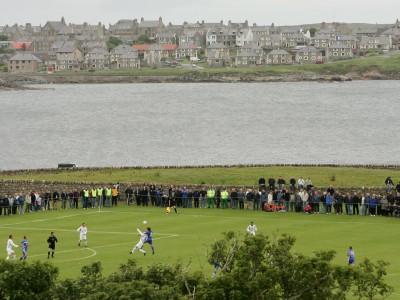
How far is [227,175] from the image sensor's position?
6725 centimetres

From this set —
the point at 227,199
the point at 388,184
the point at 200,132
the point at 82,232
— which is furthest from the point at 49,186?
the point at 200,132

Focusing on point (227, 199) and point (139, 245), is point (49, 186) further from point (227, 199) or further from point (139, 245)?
point (139, 245)

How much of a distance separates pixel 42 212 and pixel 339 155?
57007mm

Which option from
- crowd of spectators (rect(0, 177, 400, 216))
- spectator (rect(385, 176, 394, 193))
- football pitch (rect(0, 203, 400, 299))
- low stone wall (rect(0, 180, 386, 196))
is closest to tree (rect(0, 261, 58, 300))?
football pitch (rect(0, 203, 400, 299))

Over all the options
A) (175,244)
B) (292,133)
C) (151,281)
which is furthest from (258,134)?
(151,281)

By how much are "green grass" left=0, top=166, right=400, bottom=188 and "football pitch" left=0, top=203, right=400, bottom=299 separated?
9.14 meters

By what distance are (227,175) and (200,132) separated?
235 feet

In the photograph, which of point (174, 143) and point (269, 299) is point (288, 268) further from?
point (174, 143)

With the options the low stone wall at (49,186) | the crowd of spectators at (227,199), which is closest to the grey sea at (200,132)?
the low stone wall at (49,186)

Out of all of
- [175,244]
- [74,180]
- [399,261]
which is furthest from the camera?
[74,180]

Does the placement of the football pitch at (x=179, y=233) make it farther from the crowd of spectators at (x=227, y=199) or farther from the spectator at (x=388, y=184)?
the spectator at (x=388, y=184)

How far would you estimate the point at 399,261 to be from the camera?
40312 mm

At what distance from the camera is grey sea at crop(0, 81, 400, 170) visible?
350 ft

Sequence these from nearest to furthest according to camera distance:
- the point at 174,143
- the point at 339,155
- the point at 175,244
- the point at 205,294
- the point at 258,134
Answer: the point at 205,294 → the point at 175,244 → the point at 339,155 → the point at 174,143 → the point at 258,134
